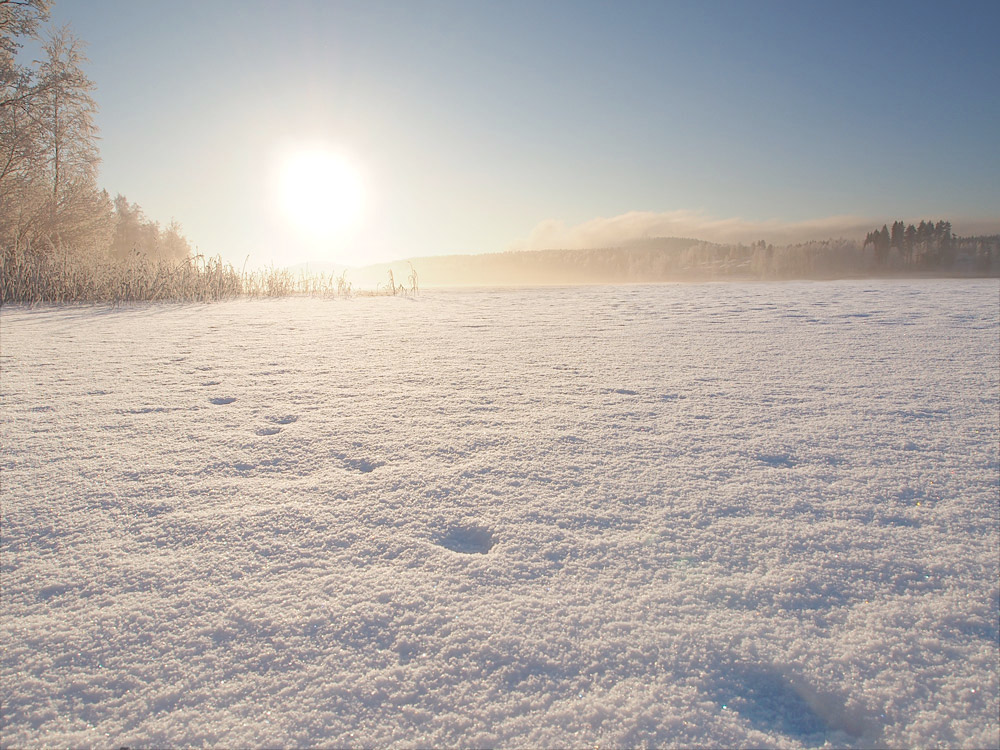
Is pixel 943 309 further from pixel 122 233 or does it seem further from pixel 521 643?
pixel 122 233

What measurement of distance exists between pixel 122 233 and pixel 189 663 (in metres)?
35.2

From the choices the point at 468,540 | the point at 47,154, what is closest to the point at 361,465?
the point at 468,540

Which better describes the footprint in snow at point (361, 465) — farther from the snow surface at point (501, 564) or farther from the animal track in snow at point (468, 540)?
the animal track in snow at point (468, 540)

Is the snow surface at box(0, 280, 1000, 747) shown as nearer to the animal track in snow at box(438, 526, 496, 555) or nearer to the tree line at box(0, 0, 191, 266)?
the animal track in snow at box(438, 526, 496, 555)

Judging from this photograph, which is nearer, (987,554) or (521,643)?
(521,643)

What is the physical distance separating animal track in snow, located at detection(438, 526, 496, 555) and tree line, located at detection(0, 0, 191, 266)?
995 cm

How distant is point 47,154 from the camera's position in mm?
10648

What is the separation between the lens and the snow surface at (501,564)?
570 mm

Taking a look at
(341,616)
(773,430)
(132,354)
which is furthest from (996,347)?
(132,354)

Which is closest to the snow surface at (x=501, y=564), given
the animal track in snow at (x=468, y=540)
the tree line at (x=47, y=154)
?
the animal track in snow at (x=468, y=540)

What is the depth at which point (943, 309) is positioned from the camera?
3.96 meters

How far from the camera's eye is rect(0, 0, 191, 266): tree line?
9328 millimetres

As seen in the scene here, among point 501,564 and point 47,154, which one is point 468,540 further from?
point 47,154

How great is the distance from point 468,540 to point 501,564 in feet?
0.40
